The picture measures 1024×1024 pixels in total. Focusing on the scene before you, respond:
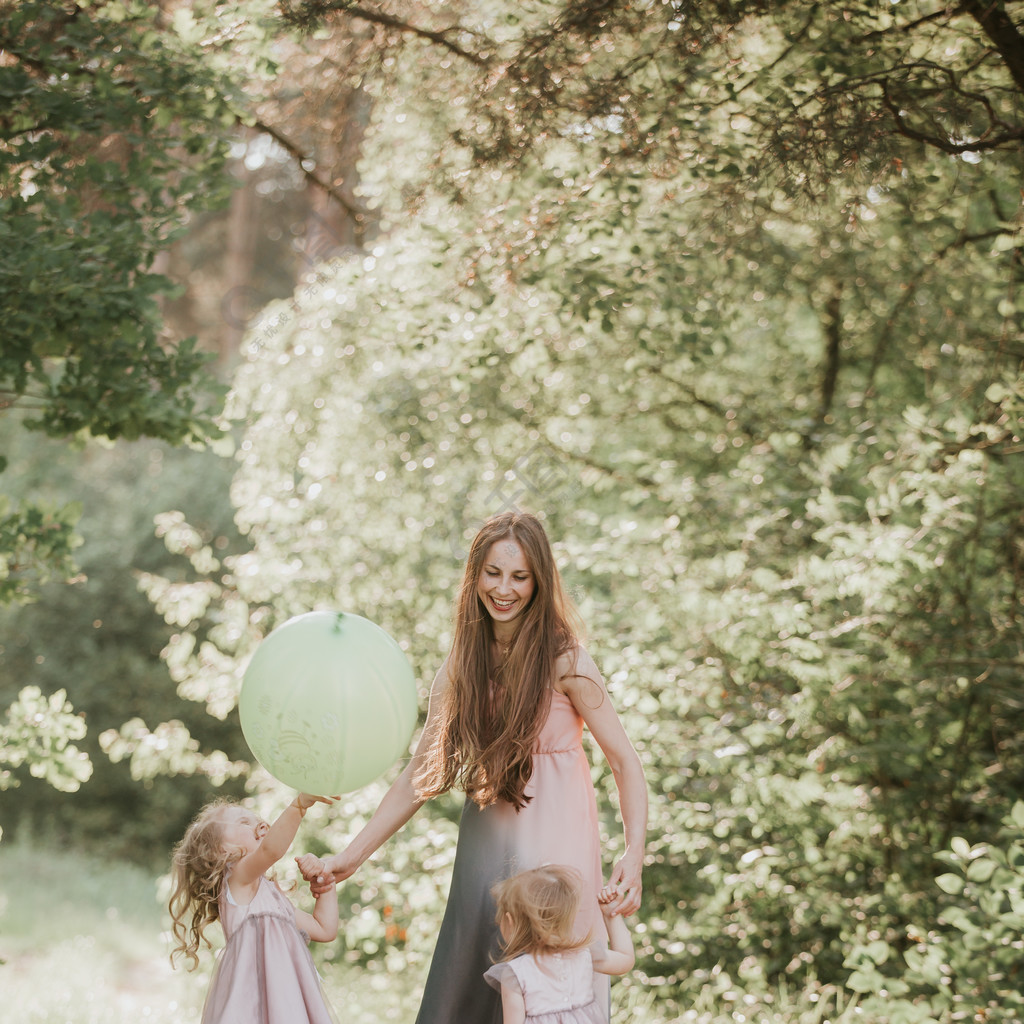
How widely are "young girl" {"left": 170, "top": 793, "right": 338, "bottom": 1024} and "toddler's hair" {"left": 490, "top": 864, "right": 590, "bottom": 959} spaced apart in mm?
426

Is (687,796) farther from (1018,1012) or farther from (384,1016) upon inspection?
(384,1016)

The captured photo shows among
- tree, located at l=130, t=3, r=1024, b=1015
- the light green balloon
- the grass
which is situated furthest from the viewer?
the grass

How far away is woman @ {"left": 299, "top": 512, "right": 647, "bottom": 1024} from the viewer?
2.47 meters

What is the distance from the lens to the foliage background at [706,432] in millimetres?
3561

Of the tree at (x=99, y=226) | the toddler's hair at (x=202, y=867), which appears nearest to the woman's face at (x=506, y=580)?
the toddler's hair at (x=202, y=867)

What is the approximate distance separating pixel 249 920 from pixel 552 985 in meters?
0.71

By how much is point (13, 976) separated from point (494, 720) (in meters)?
4.63

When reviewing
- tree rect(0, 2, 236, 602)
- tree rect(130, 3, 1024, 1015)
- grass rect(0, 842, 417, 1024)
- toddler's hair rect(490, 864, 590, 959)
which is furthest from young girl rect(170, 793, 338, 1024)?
grass rect(0, 842, 417, 1024)

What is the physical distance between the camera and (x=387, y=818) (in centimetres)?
257

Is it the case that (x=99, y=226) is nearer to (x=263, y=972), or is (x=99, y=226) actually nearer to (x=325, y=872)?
(x=325, y=872)

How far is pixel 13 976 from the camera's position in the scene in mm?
5648

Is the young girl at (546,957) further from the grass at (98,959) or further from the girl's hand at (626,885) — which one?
the grass at (98,959)

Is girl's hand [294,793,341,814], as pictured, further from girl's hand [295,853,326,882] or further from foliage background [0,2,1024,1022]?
foliage background [0,2,1024,1022]

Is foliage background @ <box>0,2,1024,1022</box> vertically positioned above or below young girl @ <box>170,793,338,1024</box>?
above
